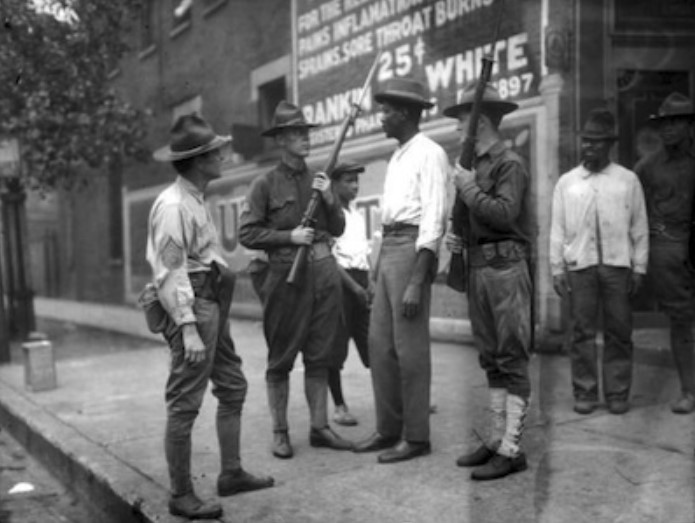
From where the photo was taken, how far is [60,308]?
17875 millimetres

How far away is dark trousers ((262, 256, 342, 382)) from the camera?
4.59 m

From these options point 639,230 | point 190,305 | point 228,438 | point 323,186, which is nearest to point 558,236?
point 639,230

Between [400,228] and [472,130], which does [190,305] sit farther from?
[472,130]

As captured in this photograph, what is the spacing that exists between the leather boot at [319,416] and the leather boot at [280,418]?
151 mm

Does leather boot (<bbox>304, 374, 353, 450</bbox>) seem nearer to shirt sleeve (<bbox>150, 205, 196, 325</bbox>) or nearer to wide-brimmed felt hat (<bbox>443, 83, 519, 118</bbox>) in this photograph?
shirt sleeve (<bbox>150, 205, 196, 325</bbox>)

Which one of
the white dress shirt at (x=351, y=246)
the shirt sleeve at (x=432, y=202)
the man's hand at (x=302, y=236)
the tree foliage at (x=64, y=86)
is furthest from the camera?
the tree foliage at (x=64, y=86)

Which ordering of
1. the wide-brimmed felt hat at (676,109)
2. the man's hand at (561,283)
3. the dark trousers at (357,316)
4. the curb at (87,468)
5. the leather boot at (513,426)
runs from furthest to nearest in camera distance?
the dark trousers at (357,316)
the man's hand at (561,283)
the wide-brimmed felt hat at (676,109)
the curb at (87,468)
the leather boot at (513,426)

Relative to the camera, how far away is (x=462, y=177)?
154 inches

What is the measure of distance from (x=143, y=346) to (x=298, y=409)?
478 centimetres

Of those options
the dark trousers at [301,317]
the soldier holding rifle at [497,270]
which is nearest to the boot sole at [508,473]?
the soldier holding rifle at [497,270]

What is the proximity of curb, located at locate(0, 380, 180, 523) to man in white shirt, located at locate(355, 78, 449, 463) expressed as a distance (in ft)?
4.26

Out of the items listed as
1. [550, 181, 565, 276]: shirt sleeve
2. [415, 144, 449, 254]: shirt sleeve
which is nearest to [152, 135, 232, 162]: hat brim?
[415, 144, 449, 254]: shirt sleeve

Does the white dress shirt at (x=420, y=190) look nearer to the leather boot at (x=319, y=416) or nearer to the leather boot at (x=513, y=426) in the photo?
the leather boot at (x=513, y=426)

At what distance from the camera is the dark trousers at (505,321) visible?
12.8 feet
